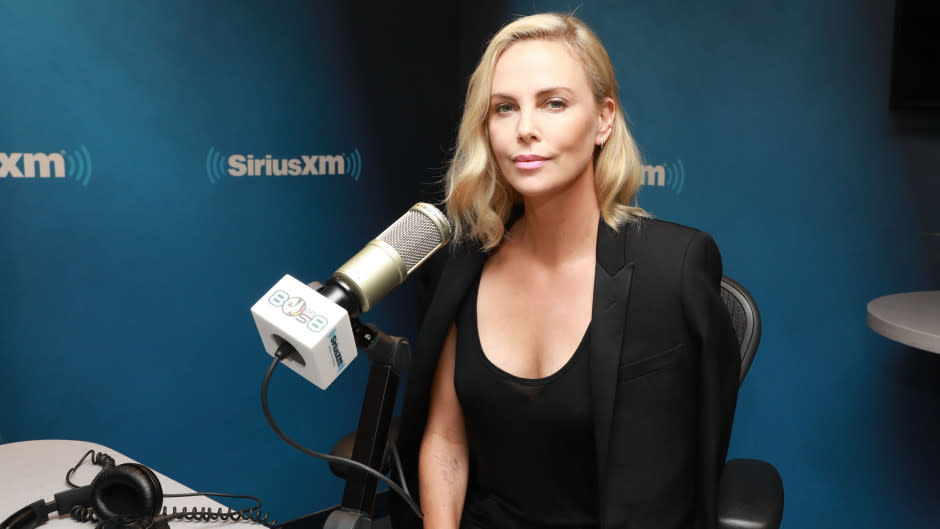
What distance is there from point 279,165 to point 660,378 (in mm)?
1991

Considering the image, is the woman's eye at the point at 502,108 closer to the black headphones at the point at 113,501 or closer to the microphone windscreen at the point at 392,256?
the microphone windscreen at the point at 392,256

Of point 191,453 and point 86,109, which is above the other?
point 86,109

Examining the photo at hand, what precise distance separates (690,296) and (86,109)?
1995 mm

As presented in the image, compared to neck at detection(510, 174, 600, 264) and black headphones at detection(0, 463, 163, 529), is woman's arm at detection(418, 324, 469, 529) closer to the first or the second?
neck at detection(510, 174, 600, 264)

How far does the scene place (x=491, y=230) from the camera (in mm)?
1507

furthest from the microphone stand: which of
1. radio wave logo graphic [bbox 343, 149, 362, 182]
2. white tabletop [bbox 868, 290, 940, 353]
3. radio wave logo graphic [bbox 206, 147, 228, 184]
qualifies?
radio wave logo graphic [bbox 343, 149, 362, 182]

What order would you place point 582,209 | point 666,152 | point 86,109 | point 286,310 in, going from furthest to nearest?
1. point 666,152
2. point 86,109
3. point 582,209
4. point 286,310

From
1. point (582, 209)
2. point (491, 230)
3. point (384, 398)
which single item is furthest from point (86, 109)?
point (384, 398)

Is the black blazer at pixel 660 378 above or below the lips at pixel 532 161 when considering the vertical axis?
below

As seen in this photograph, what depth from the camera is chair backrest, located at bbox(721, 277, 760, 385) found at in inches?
62.5

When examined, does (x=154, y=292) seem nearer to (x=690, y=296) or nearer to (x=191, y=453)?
(x=191, y=453)

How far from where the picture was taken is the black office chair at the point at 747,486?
127 cm

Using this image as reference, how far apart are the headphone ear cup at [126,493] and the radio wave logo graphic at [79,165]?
4.90ft

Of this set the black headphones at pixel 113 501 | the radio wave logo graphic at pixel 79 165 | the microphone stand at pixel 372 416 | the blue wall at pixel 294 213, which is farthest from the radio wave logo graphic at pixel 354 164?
the microphone stand at pixel 372 416
